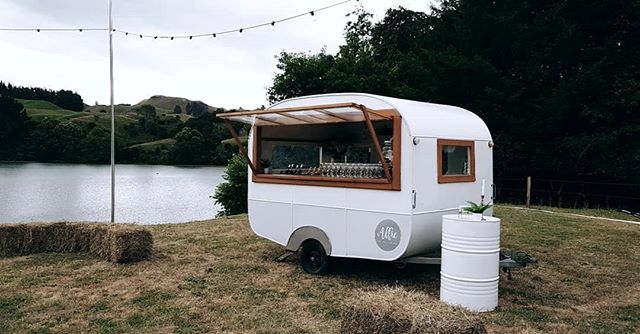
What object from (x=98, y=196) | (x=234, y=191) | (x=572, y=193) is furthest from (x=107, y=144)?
(x=572, y=193)

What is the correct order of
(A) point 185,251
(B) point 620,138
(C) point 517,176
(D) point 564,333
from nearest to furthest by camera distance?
(D) point 564,333 → (A) point 185,251 → (B) point 620,138 → (C) point 517,176

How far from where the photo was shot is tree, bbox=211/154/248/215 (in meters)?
18.7

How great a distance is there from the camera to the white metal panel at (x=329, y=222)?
23.0 feet

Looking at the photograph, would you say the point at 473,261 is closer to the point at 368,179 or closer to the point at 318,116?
the point at 368,179

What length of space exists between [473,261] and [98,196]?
22760 mm

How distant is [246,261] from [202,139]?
122ft

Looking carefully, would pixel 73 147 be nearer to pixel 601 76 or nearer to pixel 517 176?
pixel 517 176

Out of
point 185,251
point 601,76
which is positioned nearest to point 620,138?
point 601,76

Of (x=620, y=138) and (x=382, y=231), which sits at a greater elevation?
(x=620, y=138)

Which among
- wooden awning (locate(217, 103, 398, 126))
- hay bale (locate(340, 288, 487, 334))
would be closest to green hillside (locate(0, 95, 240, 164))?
wooden awning (locate(217, 103, 398, 126))

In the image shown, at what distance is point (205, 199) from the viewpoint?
25.2 m

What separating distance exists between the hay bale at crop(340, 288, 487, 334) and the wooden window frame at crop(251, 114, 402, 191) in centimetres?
241

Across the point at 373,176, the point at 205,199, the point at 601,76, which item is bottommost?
the point at 205,199

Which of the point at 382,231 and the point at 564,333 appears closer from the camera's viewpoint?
the point at 564,333
